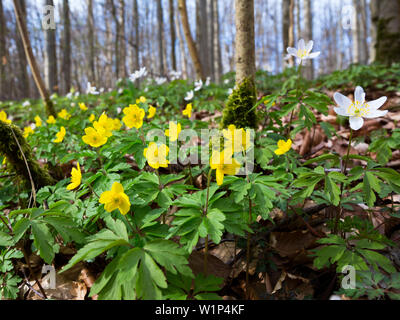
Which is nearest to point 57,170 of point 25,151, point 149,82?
point 25,151

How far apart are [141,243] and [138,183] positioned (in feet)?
1.19

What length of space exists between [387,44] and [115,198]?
6617 millimetres

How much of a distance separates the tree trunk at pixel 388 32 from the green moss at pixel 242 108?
4.97 m

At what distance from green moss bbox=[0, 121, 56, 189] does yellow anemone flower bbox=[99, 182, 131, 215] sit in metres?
1.24

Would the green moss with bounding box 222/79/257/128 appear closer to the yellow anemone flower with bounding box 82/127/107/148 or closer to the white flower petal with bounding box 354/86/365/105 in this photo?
the white flower petal with bounding box 354/86/365/105

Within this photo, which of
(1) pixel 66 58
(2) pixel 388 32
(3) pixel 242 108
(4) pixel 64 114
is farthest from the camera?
(1) pixel 66 58

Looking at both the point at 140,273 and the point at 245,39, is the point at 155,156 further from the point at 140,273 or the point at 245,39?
the point at 245,39

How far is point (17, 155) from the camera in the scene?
2.05 meters

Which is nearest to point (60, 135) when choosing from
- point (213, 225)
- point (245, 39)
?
point (213, 225)

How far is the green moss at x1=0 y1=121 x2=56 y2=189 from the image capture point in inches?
78.4

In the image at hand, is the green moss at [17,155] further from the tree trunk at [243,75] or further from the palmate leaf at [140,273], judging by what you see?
the tree trunk at [243,75]

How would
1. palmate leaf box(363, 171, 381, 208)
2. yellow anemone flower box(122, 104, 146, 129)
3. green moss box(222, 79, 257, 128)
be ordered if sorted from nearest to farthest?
palmate leaf box(363, 171, 381, 208)
yellow anemone flower box(122, 104, 146, 129)
green moss box(222, 79, 257, 128)

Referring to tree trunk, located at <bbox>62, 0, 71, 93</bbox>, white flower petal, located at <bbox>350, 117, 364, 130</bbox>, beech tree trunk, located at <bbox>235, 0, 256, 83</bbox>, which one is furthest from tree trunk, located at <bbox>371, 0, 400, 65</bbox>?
tree trunk, located at <bbox>62, 0, 71, 93</bbox>

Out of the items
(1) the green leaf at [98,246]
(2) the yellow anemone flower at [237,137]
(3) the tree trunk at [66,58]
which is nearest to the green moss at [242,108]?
(2) the yellow anemone flower at [237,137]
